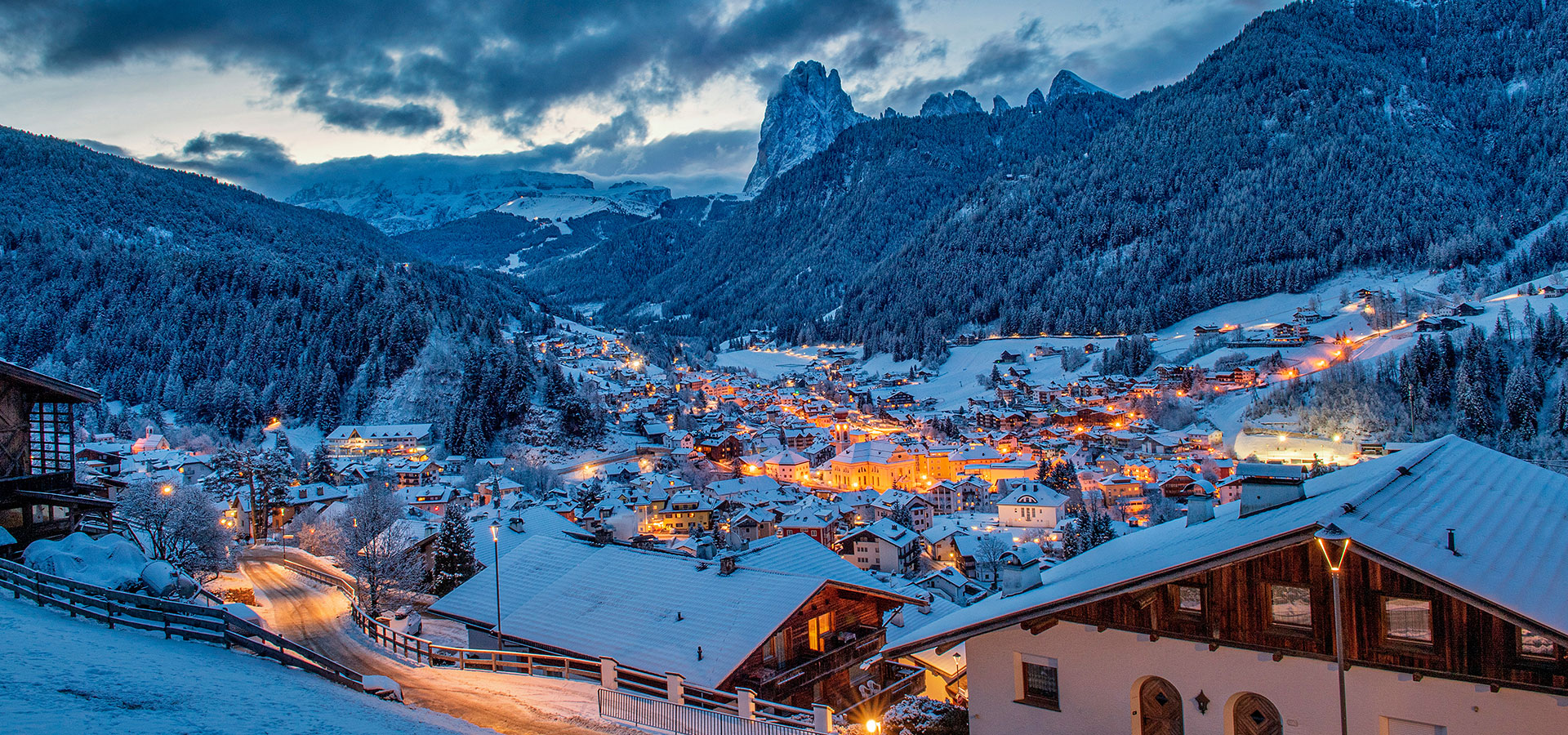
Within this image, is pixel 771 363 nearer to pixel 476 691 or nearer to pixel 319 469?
pixel 319 469

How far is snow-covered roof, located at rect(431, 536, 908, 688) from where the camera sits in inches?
564

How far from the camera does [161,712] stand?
25.0ft

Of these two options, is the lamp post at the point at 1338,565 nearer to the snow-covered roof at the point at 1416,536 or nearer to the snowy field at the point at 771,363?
the snow-covered roof at the point at 1416,536

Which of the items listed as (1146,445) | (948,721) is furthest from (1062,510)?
(948,721)

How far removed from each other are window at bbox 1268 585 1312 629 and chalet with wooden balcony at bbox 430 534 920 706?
27.8ft

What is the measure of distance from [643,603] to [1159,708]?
10238 mm

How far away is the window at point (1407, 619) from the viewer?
7.38 metres

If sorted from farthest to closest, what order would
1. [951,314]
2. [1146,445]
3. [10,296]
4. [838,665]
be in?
1. [951,314]
2. [10,296]
3. [1146,445]
4. [838,665]

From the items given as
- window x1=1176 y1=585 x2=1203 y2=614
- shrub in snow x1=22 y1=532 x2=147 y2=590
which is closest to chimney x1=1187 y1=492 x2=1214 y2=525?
window x1=1176 y1=585 x2=1203 y2=614

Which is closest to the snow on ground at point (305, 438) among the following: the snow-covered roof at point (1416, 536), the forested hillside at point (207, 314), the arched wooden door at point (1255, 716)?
the forested hillside at point (207, 314)

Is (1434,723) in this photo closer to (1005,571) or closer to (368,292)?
(1005,571)

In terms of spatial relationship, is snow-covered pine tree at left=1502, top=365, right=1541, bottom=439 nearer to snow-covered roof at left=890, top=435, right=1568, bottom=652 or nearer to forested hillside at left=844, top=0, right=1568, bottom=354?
forested hillside at left=844, top=0, right=1568, bottom=354

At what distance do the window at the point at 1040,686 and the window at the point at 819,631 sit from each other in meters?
7.25

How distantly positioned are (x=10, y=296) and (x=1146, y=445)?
15520cm
